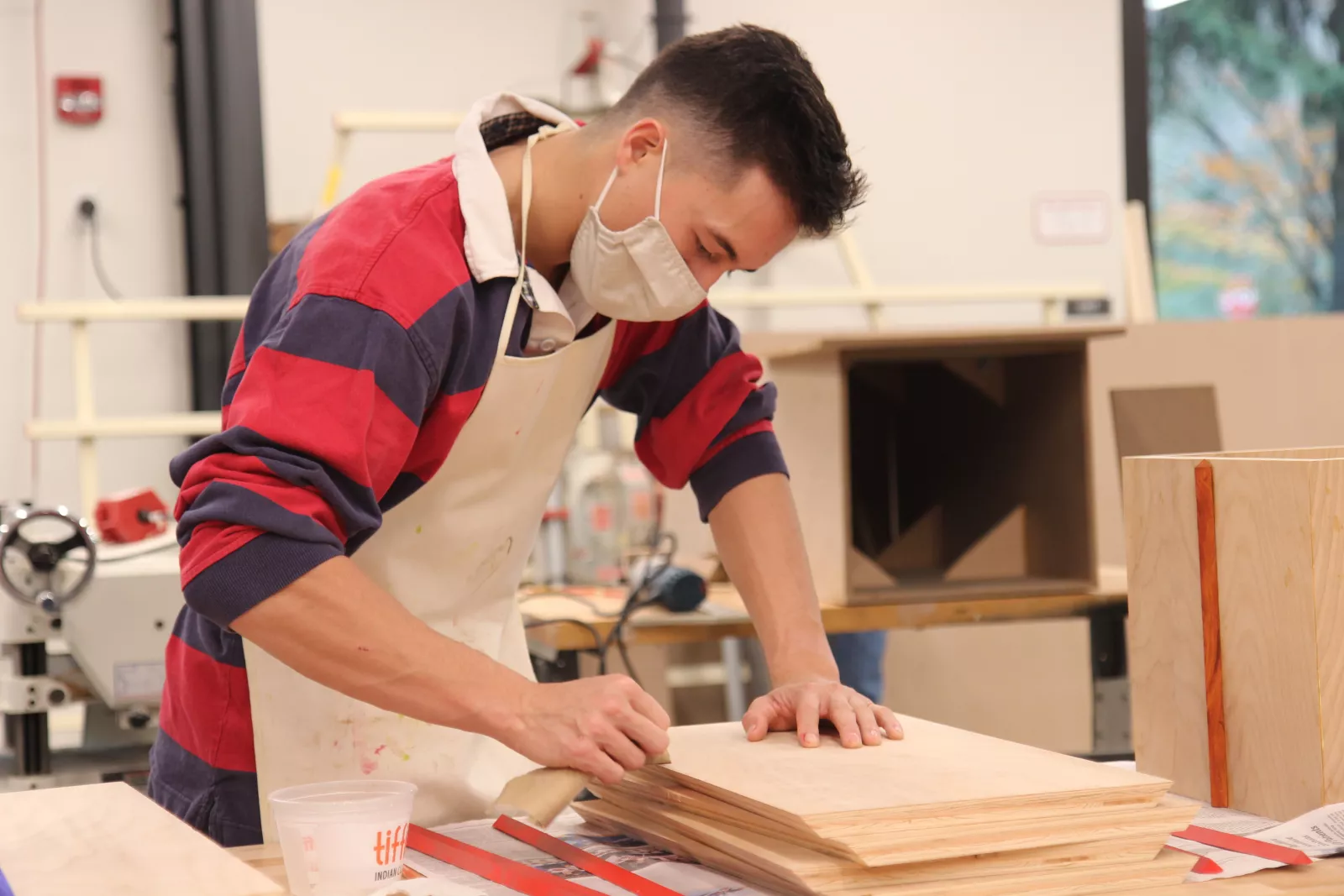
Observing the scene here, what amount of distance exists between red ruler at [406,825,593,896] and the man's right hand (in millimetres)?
77

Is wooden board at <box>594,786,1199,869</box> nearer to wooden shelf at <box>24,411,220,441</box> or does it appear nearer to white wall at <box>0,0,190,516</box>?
wooden shelf at <box>24,411,220,441</box>

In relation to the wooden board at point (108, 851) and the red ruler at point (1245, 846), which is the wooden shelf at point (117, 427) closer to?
the wooden board at point (108, 851)

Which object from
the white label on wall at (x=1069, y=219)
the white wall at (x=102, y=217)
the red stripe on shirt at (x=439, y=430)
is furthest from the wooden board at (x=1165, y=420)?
the white wall at (x=102, y=217)

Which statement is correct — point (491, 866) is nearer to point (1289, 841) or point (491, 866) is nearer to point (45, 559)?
point (1289, 841)

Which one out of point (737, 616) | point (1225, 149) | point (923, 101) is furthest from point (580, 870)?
point (1225, 149)

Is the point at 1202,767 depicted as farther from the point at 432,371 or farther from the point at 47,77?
the point at 47,77

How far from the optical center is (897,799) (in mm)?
870

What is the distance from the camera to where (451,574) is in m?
1.28

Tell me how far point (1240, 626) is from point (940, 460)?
4.28ft

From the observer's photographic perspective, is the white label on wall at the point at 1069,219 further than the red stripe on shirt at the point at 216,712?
Yes

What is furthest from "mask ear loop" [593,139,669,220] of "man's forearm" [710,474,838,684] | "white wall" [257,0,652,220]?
"white wall" [257,0,652,220]

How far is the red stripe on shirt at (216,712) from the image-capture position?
4.09 feet

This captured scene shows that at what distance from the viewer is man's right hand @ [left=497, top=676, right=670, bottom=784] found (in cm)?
98

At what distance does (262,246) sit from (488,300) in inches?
112
